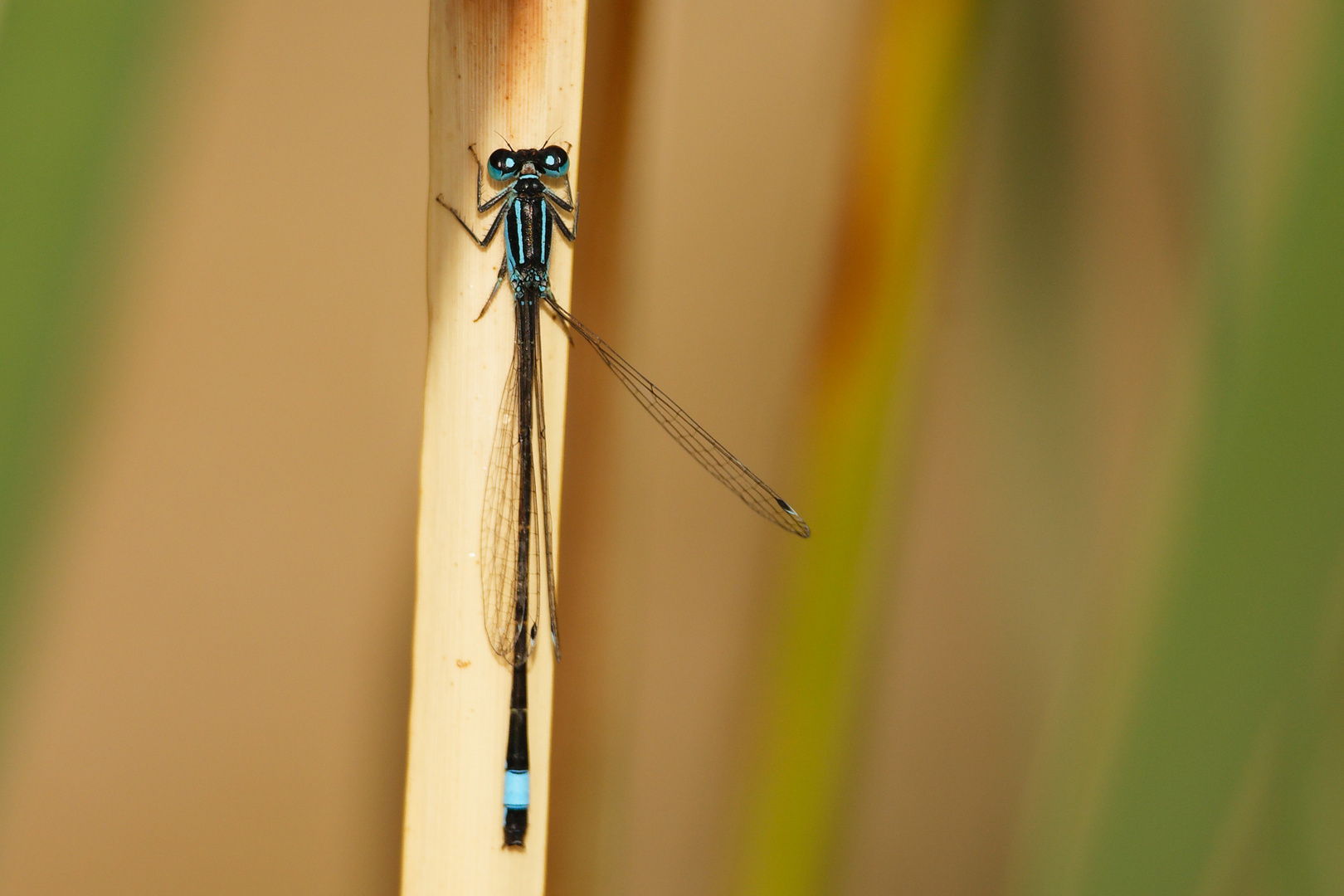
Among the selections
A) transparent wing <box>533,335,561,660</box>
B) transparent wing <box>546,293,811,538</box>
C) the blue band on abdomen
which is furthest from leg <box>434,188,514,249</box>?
the blue band on abdomen

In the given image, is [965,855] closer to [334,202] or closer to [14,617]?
[14,617]

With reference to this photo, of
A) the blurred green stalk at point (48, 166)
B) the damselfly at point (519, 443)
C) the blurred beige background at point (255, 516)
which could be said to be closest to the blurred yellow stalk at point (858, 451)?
the damselfly at point (519, 443)

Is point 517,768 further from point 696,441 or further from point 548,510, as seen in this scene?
point 696,441

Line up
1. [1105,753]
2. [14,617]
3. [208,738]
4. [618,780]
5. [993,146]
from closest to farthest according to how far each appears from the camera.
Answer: [1105,753], [14,617], [993,146], [208,738], [618,780]

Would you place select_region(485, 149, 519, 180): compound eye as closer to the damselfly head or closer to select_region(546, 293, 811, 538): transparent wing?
the damselfly head

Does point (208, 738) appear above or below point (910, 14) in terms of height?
below

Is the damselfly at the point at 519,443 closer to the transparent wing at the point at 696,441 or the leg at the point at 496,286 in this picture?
the leg at the point at 496,286

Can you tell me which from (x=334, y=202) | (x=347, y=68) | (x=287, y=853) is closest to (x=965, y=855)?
(x=287, y=853)

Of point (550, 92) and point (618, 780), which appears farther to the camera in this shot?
point (618, 780)
